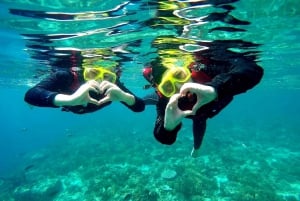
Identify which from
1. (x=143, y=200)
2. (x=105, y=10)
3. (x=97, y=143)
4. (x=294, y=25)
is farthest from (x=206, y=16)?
(x=97, y=143)

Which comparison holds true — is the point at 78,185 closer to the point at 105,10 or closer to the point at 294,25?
the point at 105,10

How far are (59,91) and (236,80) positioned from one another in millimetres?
4447

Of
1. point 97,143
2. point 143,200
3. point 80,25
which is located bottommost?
point 97,143

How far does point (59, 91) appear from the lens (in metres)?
7.04

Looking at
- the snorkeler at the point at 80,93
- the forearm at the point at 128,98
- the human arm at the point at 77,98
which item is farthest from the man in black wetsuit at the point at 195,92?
the human arm at the point at 77,98

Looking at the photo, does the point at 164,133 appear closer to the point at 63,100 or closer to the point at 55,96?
the point at 63,100

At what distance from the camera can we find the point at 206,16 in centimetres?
1010

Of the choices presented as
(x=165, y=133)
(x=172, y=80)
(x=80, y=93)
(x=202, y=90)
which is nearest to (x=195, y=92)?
(x=202, y=90)

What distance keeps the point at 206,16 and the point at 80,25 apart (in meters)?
4.87

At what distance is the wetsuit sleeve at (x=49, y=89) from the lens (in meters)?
5.30

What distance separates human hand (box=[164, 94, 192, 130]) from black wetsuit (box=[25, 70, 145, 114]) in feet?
6.17

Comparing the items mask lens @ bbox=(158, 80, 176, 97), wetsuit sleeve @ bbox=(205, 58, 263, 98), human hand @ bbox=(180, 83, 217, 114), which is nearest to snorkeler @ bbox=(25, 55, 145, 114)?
mask lens @ bbox=(158, 80, 176, 97)

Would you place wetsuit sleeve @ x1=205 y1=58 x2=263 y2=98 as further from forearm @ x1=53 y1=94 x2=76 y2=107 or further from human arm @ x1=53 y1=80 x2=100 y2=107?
forearm @ x1=53 y1=94 x2=76 y2=107

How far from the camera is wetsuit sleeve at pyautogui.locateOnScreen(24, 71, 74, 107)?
5.30 m
